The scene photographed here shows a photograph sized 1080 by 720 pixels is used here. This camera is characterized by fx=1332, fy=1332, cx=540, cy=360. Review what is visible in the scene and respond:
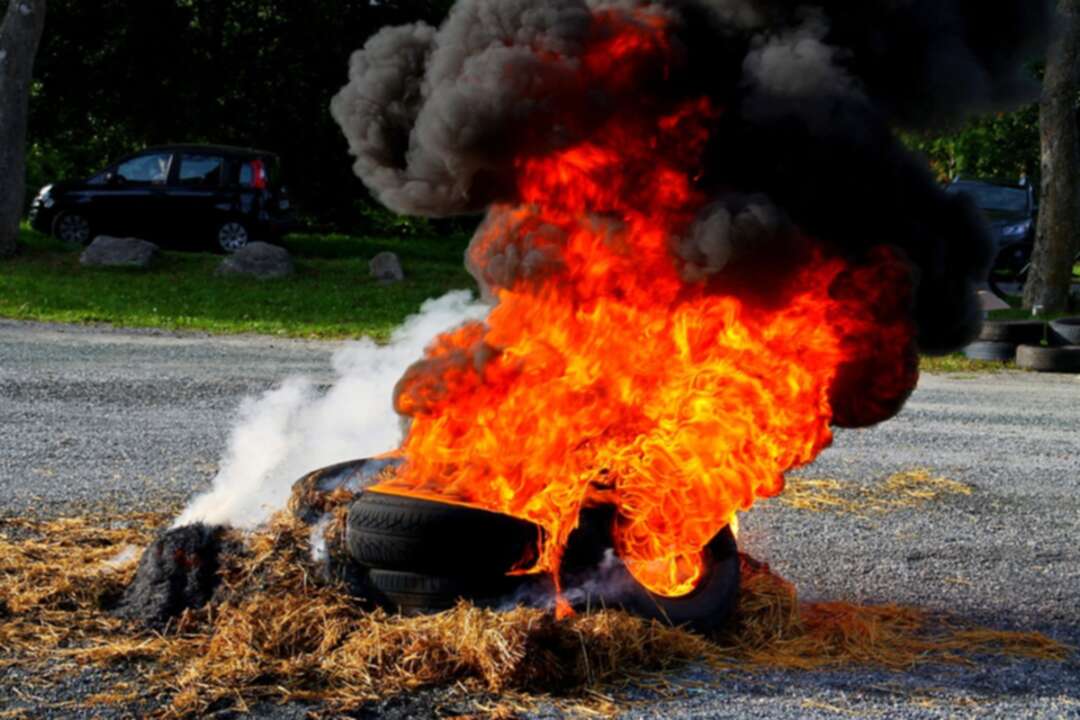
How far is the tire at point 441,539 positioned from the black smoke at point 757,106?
912mm

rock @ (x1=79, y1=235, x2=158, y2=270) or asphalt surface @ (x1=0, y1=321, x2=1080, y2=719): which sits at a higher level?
rock @ (x1=79, y1=235, x2=158, y2=270)

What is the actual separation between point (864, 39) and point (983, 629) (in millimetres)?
2430

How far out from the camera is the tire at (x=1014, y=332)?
14980mm

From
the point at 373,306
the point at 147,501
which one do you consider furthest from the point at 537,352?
the point at 373,306

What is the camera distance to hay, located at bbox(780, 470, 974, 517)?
7695 mm

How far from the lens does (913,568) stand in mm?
6445

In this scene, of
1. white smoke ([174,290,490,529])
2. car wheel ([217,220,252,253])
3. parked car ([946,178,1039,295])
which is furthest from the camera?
parked car ([946,178,1039,295])

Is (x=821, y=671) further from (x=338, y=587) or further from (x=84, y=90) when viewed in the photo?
(x=84, y=90)

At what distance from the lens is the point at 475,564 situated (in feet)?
16.2

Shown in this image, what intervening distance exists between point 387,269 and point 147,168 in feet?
17.6

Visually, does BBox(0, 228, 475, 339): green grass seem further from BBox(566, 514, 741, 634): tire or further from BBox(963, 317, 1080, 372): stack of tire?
BBox(566, 514, 741, 634): tire

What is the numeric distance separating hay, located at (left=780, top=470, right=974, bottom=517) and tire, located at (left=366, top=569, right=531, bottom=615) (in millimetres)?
3077

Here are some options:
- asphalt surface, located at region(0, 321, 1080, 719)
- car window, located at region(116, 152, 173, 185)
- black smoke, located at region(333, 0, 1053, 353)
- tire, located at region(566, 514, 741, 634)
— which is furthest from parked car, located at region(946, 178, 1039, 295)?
tire, located at region(566, 514, 741, 634)

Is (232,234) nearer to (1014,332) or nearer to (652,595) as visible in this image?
(1014,332)
